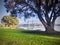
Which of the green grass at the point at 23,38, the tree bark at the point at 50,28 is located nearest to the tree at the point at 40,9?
the tree bark at the point at 50,28

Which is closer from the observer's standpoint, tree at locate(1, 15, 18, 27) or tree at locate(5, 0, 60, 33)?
tree at locate(5, 0, 60, 33)

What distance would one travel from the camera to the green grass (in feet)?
6.91

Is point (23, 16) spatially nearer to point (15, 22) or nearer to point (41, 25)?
point (15, 22)

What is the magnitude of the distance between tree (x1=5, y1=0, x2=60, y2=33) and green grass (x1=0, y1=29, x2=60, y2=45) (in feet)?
0.37

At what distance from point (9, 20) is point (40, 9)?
47cm

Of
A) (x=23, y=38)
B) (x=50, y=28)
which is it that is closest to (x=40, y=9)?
(x=50, y=28)

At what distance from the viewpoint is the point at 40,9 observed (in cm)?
222

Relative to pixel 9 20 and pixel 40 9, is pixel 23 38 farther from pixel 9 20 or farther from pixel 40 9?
pixel 40 9

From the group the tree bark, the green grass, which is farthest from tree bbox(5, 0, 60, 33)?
the green grass

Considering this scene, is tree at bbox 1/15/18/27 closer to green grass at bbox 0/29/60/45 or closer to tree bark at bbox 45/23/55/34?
green grass at bbox 0/29/60/45

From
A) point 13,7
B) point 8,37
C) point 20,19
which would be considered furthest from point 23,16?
point 8,37

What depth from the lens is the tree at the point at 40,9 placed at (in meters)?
2.16

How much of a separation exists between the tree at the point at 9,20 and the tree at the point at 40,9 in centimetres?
7

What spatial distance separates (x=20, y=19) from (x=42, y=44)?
0.47m
